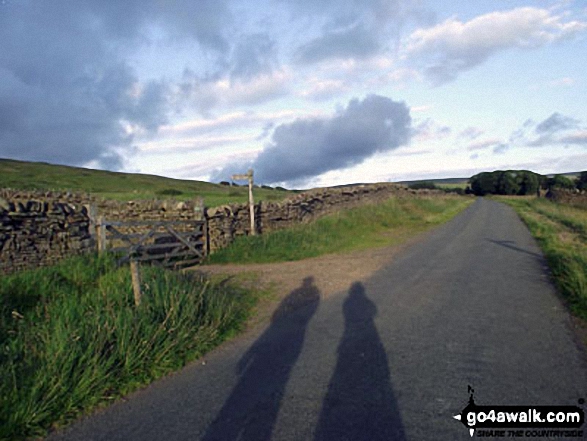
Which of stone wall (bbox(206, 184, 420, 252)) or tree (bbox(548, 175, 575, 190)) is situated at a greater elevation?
tree (bbox(548, 175, 575, 190))

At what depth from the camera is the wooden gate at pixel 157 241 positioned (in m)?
11.3

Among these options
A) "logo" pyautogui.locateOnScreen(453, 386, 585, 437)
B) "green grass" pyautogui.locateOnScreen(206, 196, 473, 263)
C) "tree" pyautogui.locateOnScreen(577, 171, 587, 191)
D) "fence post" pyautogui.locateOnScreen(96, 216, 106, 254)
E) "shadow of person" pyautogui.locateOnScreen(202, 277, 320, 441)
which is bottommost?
"shadow of person" pyautogui.locateOnScreen(202, 277, 320, 441)

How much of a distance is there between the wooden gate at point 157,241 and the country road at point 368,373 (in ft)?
16.9

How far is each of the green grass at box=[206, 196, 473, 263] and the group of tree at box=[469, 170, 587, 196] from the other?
72385 millimetres

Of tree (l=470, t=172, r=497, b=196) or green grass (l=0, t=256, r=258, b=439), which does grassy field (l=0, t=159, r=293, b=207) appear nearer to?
green grass (l=0, t=256, r=258, b=439)

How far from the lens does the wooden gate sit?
11.3m

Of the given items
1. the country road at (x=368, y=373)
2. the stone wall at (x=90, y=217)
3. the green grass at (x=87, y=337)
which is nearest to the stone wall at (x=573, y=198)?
the stone wall at (x=90, y=217)

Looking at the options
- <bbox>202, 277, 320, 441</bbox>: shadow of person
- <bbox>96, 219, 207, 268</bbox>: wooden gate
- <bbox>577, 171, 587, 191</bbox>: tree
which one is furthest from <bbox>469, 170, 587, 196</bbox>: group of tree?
<bbox>202, 277, 320, 441</bbox>: shadow of person

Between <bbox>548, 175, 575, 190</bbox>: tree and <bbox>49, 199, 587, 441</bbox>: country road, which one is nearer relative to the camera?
<bbox>49, 199, 587, 441</bbox>: country road

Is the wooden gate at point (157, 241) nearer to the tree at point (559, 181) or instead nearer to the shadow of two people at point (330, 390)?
the shadow of two people at point (330, 390)

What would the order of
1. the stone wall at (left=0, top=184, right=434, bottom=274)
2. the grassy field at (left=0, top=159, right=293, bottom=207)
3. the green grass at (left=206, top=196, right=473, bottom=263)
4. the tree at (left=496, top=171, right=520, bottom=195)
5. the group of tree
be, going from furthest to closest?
1. the tree at (left=496, top=171, right=520, bottom=195)
2. the group of tree
3. the grassy field at (left=0, top=159, right=293, bottom=207)
4. the green grass at (left=206, top=196, right=473, bottom=263)
5. the stone wall at (left=0, top=184, right=434, bottom=274)

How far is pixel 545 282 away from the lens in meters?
9.08

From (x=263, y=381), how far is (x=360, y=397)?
106cm

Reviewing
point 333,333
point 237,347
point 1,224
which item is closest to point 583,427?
point 333,333
